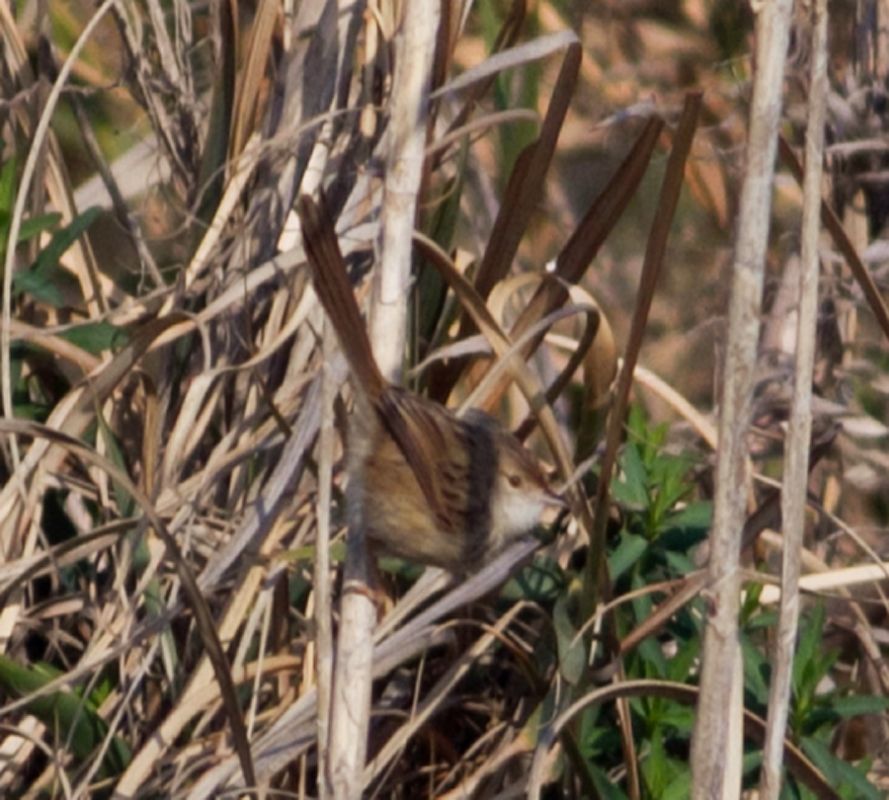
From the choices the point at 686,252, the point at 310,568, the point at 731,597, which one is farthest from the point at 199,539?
the point at 686,252

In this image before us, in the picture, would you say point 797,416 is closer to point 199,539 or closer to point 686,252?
point 199,539

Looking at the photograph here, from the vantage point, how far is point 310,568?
2359mm

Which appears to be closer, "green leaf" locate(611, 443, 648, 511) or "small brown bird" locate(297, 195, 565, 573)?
"small brown bird" locate(297, 195, 565, 573)

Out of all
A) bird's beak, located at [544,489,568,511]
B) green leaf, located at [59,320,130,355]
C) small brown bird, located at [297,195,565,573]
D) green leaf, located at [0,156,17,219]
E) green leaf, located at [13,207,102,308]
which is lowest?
bird's beak, located at [544,489,568,511]

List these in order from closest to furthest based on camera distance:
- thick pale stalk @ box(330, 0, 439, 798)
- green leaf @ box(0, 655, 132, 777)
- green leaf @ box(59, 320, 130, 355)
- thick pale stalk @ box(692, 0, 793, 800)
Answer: thick pale stalk @ box(692, 0, 793, 800), thick pale stalk @ box(330, 0, 439, 798), green leaf @ box(0, 655, 132, 777), green leaf @ box(59, 320, 130, 355)

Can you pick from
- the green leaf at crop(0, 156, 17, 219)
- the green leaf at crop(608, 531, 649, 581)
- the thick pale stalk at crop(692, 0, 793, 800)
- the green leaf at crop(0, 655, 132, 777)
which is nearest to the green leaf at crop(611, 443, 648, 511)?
the green leaf at crop(608, 531, 649, 581)

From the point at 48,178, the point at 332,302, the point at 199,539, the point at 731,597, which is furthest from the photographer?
the point at 48,178

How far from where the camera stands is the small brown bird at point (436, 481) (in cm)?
224

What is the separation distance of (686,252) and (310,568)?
1.77 metres

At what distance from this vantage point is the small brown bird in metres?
2.24

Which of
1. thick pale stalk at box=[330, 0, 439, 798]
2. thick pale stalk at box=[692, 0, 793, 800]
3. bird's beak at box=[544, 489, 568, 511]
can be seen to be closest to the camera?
thick pale stalk at box=[692, 0, 793, 800]

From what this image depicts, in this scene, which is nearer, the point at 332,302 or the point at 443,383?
the point at 332,302

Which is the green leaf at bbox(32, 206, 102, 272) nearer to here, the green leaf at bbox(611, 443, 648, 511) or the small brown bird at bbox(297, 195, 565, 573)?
the small brown bird at bbox(297, 195, 565, 573)

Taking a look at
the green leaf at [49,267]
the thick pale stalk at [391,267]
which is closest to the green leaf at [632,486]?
the thick pale stalk at [391,267]
